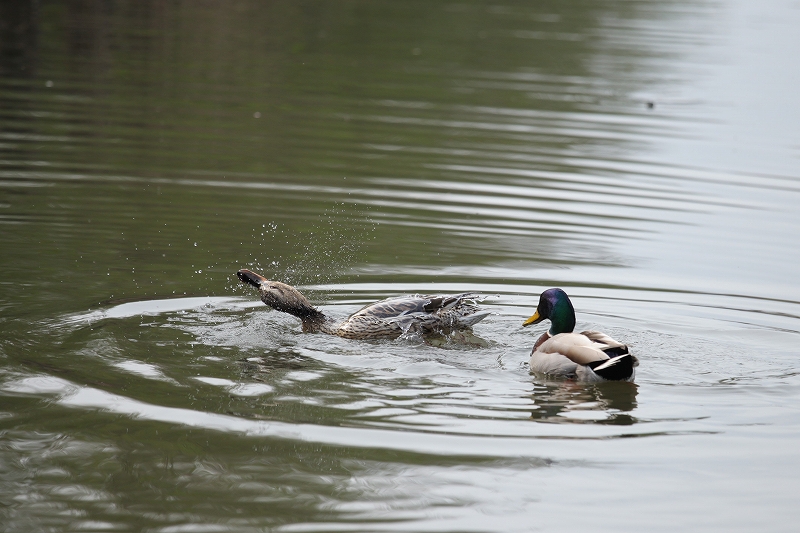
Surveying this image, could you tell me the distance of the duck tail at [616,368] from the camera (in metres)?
6.90

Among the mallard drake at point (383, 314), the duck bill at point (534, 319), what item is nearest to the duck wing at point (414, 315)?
the mallard drake at point (383, 314)

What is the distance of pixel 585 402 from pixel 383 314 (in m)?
1.87

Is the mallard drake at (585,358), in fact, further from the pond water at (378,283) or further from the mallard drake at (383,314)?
the mallard drake at (383,314)

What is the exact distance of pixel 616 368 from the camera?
6.96 metres

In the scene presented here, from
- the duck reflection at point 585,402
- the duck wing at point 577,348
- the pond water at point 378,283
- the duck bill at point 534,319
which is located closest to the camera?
the pond water at point 378,283

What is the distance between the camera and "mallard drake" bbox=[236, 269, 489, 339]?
26.6ft

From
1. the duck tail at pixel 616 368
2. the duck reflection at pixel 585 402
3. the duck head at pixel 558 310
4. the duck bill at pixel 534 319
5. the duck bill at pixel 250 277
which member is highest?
the duck bill at pixel 250 277

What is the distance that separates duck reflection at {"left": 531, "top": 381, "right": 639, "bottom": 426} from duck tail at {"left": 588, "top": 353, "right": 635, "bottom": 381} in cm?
Result: 12

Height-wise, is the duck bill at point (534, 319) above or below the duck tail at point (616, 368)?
above

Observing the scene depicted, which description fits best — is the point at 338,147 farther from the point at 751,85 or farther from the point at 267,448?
the point at 751,85

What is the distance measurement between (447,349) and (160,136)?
8.11 m

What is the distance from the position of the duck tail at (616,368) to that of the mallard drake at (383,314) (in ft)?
4.53

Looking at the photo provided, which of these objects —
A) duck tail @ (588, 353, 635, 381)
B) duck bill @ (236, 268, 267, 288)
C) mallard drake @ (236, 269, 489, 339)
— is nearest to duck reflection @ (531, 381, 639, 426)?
duck tail @ (588, 353, 635, 381)

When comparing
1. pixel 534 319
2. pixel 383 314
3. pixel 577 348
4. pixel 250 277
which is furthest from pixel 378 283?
pixel 577 348
